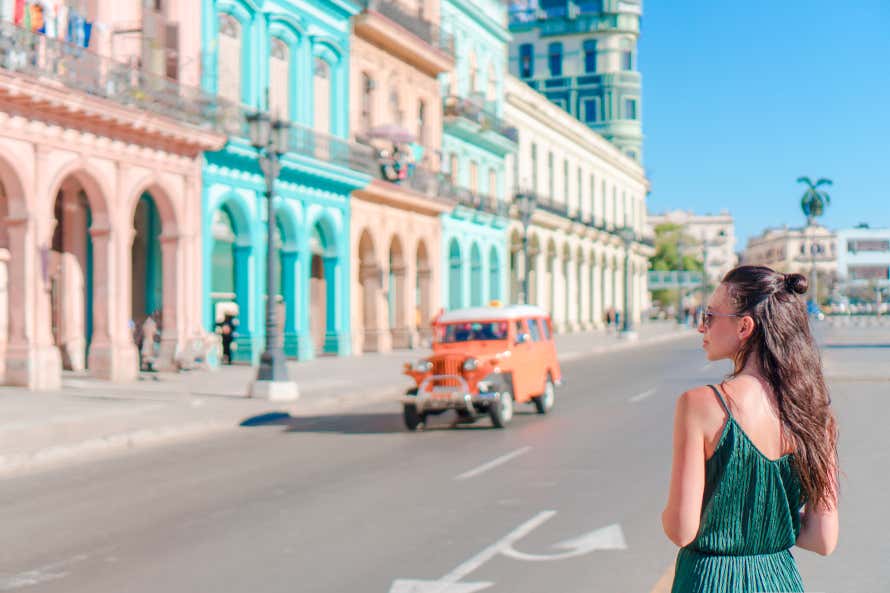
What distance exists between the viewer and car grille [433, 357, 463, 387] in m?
15.7

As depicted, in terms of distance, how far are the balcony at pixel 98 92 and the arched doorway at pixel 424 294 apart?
15804mm

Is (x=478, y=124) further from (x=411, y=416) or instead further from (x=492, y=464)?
(x=492, y=464)

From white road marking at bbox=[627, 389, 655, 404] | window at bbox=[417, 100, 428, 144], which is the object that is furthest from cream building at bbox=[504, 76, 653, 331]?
white road marking at bbox=[627, 389, 655, 404]

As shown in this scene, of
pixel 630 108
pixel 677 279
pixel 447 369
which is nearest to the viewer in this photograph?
pixel 447 369

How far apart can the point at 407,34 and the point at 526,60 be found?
54.8 metres

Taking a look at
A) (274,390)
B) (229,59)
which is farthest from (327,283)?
(274,390)

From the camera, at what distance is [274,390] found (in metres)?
20.2

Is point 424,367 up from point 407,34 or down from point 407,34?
down

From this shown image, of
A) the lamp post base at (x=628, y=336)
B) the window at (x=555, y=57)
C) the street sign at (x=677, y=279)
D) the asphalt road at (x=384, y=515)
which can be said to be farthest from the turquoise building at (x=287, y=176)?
the window at (x=555, y=57)

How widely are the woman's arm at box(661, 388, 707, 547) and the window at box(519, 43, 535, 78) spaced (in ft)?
299

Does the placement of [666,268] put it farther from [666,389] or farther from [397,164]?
[666,389]

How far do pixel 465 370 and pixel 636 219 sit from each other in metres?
73.0

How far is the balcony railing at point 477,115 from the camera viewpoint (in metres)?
44.7

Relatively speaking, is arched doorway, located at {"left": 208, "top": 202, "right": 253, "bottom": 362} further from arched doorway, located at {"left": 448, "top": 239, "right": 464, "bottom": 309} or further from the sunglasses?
the sunglasses
